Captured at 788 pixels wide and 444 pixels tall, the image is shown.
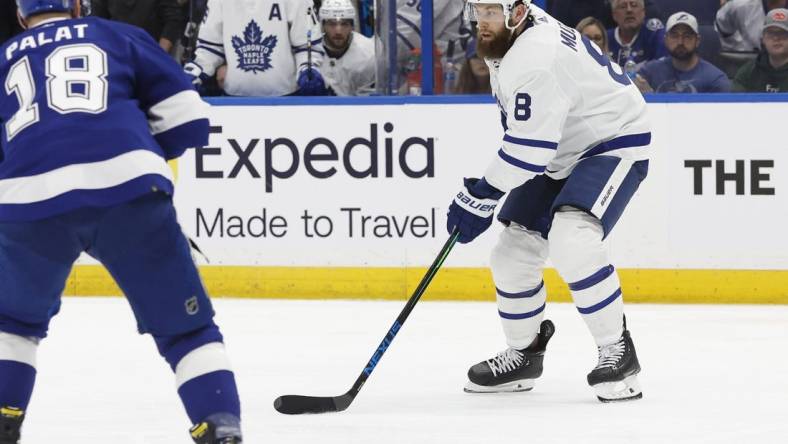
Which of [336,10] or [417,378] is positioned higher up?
[336,10]

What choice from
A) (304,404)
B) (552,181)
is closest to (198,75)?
(552,181)

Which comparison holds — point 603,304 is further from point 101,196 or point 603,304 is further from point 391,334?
point 101,196

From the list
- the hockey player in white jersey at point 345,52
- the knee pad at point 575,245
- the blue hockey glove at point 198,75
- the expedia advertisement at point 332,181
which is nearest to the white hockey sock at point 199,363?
the knee pad at point 575,245

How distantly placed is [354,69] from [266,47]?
1.28 feet

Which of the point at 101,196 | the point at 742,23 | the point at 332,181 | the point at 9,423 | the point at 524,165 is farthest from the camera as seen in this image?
the point at 332,181

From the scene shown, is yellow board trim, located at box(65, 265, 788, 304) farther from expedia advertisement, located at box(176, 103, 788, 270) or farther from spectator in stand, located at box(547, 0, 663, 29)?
spectator in stand, located at box(547, 0, 663, 29)

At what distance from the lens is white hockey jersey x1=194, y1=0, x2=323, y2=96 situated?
22.0 feet

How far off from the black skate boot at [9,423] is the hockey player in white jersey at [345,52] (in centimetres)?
376

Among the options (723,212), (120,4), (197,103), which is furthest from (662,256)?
(197,103)

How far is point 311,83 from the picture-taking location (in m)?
6.62

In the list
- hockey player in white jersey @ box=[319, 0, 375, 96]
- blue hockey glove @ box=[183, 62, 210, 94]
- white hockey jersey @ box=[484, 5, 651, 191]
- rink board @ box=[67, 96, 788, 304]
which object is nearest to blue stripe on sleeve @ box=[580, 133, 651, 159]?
white hockey jersey @ box=[484, 5, 651, 191]

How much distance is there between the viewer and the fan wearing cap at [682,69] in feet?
20.9

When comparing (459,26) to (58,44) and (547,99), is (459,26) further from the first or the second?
(58,44)

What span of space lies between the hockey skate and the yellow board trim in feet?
6.85
